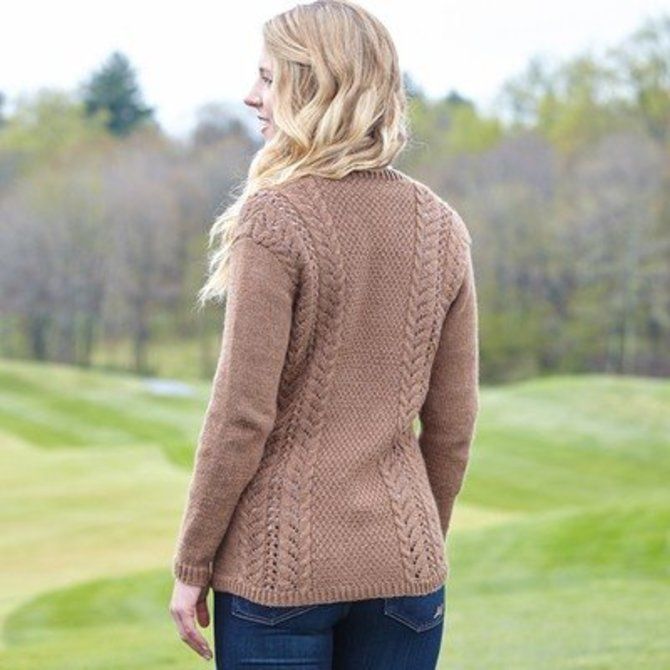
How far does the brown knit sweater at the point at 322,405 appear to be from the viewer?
2436 mm

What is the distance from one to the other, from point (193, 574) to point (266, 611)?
14 centimetres

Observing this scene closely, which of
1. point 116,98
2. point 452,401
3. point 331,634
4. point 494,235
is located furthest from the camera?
point 116,98

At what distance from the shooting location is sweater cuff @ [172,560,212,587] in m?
2.50

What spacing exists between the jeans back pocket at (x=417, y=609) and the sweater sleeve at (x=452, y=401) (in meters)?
0.17

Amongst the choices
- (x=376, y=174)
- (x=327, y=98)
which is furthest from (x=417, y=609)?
(x=327, y=98)

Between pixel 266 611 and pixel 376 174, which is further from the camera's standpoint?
pixel 376 174

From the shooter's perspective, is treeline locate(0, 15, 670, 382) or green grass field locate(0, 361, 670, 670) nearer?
green grass field locate(0, 361, 670, 670)

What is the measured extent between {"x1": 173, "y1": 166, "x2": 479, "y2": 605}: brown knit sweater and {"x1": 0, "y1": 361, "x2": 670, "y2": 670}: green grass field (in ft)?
13.2

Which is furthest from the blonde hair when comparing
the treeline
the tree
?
the tree

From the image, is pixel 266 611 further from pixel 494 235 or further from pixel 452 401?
pixel 494 235

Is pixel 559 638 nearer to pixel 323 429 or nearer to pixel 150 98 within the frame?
pixel 323 429

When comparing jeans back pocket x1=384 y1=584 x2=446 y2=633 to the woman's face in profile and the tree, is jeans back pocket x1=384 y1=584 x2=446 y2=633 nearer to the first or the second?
the woman's face in profile

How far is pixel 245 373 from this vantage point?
2.43 m

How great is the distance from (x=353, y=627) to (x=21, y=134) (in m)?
63.4
